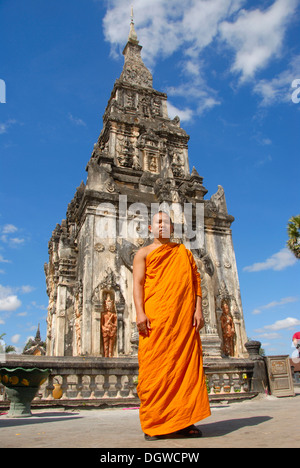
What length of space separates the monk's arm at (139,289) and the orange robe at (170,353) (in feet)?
0.18

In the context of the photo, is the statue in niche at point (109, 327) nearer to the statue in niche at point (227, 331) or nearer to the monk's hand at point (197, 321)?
the statue in niche at point (227, 331)

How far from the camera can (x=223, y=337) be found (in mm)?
15570

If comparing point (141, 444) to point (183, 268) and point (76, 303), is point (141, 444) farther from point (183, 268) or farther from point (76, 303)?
point (76, 303)

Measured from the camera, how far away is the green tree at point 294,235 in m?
18.8

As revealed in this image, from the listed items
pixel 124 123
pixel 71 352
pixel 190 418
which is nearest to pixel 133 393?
pixel 190 418

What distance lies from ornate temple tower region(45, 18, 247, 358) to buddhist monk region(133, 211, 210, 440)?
9.19 metres

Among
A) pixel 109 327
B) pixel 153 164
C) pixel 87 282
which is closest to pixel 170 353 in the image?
pixel 109 327

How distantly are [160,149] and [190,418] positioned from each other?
20254 mm

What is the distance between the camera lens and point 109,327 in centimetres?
1330

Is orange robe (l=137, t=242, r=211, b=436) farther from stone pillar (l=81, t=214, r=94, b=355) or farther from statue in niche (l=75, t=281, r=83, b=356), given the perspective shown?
statue in niche (l=75, t=281, r=83, b=356)

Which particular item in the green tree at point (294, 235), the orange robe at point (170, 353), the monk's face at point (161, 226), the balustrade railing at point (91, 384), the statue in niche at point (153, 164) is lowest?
the balustrade railing at point (91, 384)

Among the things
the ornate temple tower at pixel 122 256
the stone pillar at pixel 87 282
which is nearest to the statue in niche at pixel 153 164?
the ornate temple tower at pixel 122 256

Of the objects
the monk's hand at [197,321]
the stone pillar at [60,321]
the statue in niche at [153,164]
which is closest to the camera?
the monk's hand at [197,321]

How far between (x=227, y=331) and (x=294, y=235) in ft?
23.0
